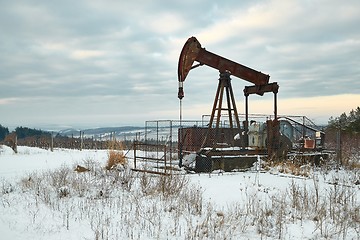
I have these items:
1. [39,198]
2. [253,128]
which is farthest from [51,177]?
[253,128]

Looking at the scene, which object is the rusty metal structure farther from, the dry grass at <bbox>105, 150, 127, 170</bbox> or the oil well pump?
the dry grass at <bbox>105, 150, 127, 170</bbox>

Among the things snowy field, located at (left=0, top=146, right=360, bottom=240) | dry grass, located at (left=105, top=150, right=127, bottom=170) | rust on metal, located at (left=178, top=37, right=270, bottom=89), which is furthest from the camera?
rust on metal, located at (left=178, top=37, right=270, bottom=89)

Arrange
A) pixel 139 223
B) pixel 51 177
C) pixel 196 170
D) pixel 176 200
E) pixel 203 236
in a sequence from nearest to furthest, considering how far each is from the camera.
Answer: pixel 203 236
pixel 139 223
pixel 176 200
pixel 51 177
pixel 196 170

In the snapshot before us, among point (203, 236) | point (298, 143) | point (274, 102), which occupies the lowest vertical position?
point (203, 236)

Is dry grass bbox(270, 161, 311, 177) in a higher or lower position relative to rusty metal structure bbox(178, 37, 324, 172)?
lower

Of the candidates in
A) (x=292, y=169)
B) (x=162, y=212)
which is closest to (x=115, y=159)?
(x=162, y=212)

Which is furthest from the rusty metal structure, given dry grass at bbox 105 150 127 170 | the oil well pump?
dry grass at bbox 105 150 127 170

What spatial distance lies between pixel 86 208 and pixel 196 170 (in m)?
6.31

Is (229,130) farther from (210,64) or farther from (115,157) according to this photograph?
(115,157)

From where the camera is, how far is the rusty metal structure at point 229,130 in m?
13.0

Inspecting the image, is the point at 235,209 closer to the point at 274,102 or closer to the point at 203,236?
the point at 203,236

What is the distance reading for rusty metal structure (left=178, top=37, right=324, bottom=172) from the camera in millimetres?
13016

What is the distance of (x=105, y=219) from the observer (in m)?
6.37

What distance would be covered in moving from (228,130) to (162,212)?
29.8 ft
